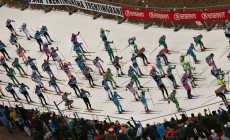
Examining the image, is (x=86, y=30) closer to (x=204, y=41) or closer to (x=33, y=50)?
(x=33, y=50)

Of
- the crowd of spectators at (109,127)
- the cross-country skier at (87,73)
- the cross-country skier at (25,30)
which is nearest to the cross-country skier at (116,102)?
the crowd of spectators at (109,127)

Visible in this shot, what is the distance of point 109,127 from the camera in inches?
2016

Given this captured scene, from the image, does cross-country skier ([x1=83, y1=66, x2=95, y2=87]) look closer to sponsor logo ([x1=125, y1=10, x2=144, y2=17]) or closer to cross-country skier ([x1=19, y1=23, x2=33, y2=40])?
sponsor logo ([x1=125, y1=10, x2=144, y2=17])

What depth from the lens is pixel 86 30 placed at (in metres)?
67.5

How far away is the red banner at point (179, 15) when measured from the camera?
58784 millimetres

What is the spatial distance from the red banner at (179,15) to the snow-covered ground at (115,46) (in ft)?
4.03

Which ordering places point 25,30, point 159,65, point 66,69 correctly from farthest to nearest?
point 25,30 < point 66,69 < point 159,65

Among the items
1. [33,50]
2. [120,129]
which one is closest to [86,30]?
[33,50]

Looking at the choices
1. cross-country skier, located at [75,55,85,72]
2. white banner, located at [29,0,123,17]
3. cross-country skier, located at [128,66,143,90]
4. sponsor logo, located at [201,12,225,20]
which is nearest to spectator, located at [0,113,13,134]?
cross-country skier, located at [75,55,85,72]

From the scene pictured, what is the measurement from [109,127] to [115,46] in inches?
537

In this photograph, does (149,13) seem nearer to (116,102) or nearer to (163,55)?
(163,55)

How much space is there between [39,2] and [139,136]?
27.0 metres

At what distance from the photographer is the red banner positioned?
58784 mm

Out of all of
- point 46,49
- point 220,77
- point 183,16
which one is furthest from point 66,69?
point 220,77
